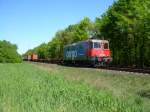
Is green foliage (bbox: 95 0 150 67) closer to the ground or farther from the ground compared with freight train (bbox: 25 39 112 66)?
farther from the ground

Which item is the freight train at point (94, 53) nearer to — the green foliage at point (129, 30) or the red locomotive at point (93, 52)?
the red locomotive at point (93, 52)

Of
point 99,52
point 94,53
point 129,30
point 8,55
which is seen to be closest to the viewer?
point 94,53

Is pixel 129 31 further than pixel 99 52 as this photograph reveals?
Yes

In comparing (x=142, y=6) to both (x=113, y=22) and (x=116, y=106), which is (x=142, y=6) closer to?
(x=113, y=22)

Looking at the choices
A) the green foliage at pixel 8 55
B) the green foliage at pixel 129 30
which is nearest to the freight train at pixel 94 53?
the green foliage at pixel 129 30

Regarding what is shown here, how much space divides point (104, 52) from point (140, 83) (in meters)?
21.7

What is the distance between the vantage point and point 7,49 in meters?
70.2

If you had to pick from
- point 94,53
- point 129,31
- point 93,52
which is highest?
point 129,31

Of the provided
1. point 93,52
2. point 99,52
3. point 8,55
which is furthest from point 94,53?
point 8,55

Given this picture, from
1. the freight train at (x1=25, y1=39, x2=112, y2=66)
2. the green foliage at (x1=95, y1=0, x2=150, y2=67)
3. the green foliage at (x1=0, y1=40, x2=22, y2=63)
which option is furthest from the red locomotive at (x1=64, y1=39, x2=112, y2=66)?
the green foliage at (x1=0, y1=40, x2=22, y2=63)

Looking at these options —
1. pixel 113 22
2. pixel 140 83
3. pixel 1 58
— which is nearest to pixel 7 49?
pixel 1 58

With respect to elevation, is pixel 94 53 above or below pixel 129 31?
below

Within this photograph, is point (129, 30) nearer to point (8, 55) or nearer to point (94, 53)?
point (94, 53)

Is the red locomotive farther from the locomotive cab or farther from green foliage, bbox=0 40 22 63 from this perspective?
green foliage, bbox=0 40 22 63
